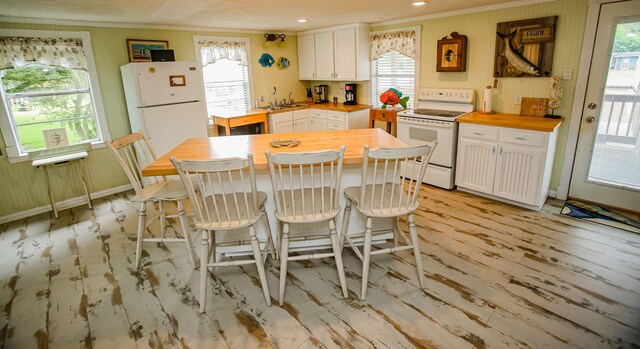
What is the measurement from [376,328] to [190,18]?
3708 mm

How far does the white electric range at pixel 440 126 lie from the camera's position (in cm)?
379

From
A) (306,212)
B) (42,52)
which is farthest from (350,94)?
(42,52)

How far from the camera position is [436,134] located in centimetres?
387

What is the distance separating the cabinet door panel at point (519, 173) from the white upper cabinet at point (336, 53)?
237 cm

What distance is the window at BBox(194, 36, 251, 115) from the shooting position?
4746 mm

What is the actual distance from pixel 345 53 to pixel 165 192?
3446mm

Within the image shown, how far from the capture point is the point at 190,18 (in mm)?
3805

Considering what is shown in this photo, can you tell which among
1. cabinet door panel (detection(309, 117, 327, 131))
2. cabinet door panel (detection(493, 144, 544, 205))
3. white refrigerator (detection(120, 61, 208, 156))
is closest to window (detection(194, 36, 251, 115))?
white refrigerator (detection(120, 61, 208, 156))

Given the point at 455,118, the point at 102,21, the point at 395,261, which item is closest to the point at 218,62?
the point at 102,21

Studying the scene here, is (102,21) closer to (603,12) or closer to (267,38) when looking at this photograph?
(267,38)

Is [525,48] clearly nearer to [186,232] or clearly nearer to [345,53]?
[345,53]

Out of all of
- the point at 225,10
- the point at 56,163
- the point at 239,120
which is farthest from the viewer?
the point at 239,120

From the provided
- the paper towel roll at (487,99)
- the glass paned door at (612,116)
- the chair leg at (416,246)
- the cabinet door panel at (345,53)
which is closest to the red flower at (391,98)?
the cabinet door panel at (345,53)

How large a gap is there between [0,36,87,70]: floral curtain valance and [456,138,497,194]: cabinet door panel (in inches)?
173
